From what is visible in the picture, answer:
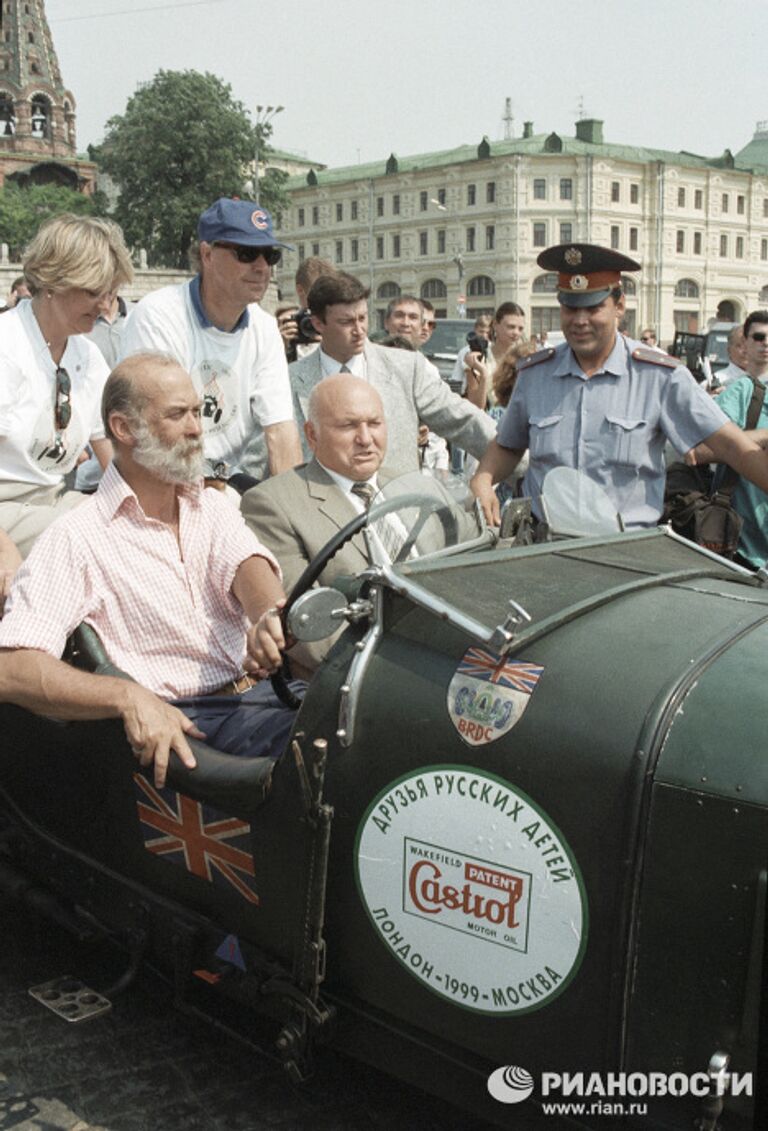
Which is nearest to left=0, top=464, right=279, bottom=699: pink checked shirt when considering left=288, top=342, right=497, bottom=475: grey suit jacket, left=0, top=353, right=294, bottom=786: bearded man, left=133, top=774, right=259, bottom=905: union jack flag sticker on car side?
left=0, top=353, right=294, bottom=786: bearded man

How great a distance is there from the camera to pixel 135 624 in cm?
322

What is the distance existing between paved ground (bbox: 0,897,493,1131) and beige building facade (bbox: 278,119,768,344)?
8799 cm

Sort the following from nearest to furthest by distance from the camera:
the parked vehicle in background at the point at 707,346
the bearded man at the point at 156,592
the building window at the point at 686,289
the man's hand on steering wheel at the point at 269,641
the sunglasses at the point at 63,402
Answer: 1. the man's hand on steering wheel at the point at 269,641
2. the bearded man at the point at 156,592
3. the sunglasses at the point at 63,402
4. the parked vehicle in background at the point at 707,346
5. the building window at the point at 686,289

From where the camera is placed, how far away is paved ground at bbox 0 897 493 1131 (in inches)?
110

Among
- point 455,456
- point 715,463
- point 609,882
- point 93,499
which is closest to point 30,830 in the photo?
point 93,499

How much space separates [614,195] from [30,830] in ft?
328

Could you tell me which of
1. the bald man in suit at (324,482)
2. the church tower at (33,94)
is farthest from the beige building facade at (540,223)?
the bald man in suit at (324,482)

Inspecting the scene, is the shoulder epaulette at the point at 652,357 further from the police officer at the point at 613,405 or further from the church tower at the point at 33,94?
the church tower at the point at 33,94

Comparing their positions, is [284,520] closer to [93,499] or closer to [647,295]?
[93,499]

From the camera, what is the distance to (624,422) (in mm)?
4426

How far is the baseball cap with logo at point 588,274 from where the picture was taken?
14.4ft

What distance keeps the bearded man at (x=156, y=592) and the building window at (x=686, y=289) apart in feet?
330

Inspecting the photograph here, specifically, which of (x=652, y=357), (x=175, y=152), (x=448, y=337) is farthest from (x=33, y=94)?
(x=652, y=357)

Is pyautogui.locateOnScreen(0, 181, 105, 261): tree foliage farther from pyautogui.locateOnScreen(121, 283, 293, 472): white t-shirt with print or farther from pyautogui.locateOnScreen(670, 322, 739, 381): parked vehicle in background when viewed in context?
pyautogui.locateOnScreen(121, 283, 293, 472): white t-shirt with print
